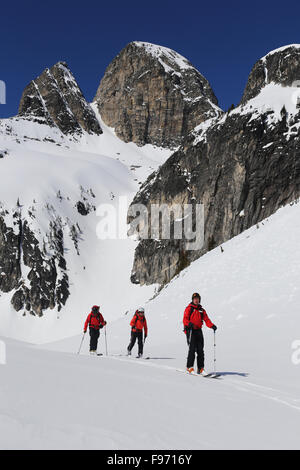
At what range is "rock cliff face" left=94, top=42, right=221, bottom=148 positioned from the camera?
12681cm

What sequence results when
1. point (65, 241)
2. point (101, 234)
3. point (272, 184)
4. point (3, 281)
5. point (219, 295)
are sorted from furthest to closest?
point (101, 234)
point (65, 241)
point (3, 281)
point (272, 184)
point (219, 295)

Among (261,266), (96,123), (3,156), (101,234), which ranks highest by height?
(96,123)

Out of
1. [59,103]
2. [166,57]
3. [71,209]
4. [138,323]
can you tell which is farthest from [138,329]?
[166,57]

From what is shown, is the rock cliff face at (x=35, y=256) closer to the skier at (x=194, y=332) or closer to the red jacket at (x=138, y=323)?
the red jacket at (x=138, y=323)

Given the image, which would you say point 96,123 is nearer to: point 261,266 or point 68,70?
point 68,70

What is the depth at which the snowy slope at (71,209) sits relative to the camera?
56781mm

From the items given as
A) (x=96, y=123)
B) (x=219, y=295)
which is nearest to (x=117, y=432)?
(x=219, y=295)

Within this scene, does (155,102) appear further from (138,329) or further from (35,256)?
(138,329)

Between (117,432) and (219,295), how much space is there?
14.1 meters

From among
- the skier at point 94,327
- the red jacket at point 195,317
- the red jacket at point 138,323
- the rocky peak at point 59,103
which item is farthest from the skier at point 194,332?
the rocky peak at point 59,103

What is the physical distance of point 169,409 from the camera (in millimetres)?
4734

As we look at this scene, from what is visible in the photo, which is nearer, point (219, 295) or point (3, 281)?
point (219, 295)

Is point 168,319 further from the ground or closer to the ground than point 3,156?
closer to the ground

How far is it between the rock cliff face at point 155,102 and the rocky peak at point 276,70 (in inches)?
2936
